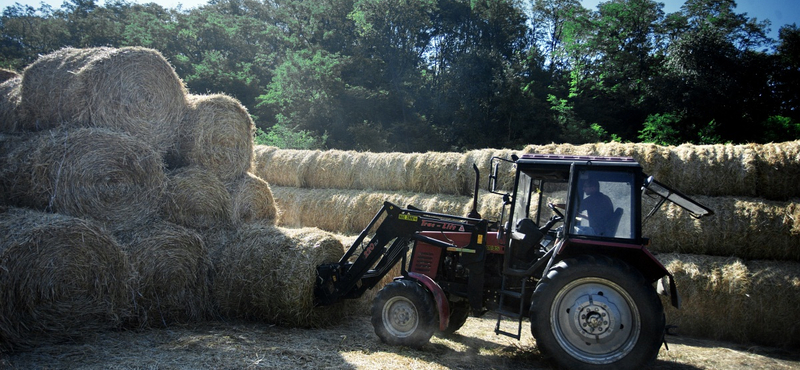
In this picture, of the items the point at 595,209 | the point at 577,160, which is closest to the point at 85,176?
the point at 577,160

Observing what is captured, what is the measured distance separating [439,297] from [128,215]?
11.1 ft

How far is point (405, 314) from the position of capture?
16.7 feet

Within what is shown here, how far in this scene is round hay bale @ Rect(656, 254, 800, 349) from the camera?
6031 millimetres

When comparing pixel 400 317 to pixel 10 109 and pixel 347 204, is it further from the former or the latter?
pixel 10 109

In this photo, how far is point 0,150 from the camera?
18.0 feet

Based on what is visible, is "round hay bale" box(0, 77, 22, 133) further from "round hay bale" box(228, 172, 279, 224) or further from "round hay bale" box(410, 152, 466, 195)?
"round hay bale" box(410, 152, 466, 195)

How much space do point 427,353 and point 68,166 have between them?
13.2ft

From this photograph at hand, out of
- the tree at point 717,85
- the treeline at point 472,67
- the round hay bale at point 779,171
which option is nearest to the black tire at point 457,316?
the round hay bale at point 779,171

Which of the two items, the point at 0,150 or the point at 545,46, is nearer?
the point at 0,150

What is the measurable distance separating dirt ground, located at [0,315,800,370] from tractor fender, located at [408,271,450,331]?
32 cm

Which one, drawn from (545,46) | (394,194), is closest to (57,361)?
(394,194)

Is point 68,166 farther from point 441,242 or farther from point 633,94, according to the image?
point 633,94

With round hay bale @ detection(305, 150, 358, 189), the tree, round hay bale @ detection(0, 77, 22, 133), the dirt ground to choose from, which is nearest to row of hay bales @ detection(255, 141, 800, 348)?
the dirt ground

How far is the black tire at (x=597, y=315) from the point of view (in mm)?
4074
